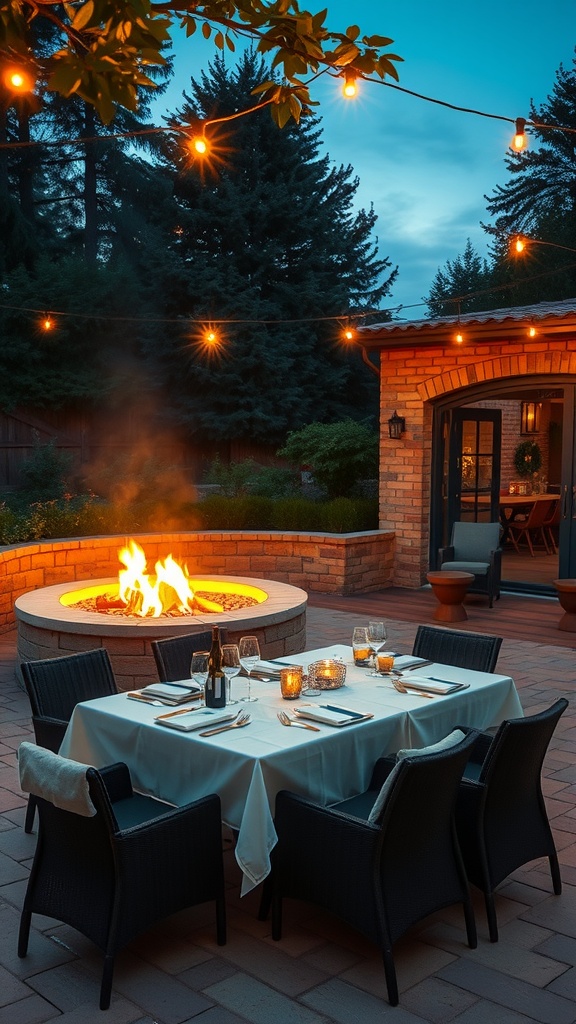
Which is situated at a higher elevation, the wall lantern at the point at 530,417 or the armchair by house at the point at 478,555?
the wall lantern at the point at 530,417

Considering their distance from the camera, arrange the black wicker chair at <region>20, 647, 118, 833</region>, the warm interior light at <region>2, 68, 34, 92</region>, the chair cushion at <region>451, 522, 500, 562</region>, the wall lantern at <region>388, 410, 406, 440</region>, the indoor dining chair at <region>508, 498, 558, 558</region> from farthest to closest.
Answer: the indoor dining chair at <region>508, 498, 558, 558</region> → the wall lantern at <region>388, 410, 406, 440</region> → the chair cushion at <region>451, 522, 500, 562</region> → the warm interior light at <region>2, 68, 34, 92</region> → the black wicker chair at <region>20, 647, 118, 833</region>

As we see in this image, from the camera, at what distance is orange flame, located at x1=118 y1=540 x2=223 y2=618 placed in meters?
7.02

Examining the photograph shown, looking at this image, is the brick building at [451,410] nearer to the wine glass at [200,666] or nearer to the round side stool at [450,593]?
the round side stool at [450,593]

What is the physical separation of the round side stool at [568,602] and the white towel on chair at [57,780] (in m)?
7.03

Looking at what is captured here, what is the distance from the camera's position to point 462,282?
34062 mm

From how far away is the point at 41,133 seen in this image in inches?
1082

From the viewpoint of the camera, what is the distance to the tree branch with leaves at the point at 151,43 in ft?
8.33

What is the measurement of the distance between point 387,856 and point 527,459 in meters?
14.7

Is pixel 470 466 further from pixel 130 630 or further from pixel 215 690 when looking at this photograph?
pixel 215 690

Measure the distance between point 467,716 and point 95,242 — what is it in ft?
82.2

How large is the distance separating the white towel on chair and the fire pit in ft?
10.9

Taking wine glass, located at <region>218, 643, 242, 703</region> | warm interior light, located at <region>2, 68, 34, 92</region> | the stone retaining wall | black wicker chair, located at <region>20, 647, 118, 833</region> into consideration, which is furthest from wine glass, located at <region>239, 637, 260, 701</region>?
the stone retaining wall

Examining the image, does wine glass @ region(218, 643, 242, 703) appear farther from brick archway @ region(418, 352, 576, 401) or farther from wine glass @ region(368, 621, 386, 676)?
brick archway @ region(418, 352, 576, 401)

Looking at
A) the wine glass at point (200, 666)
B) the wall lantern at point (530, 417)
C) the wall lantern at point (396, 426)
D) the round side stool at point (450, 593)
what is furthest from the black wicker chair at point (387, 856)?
the wall lantern at point (530, 417)
